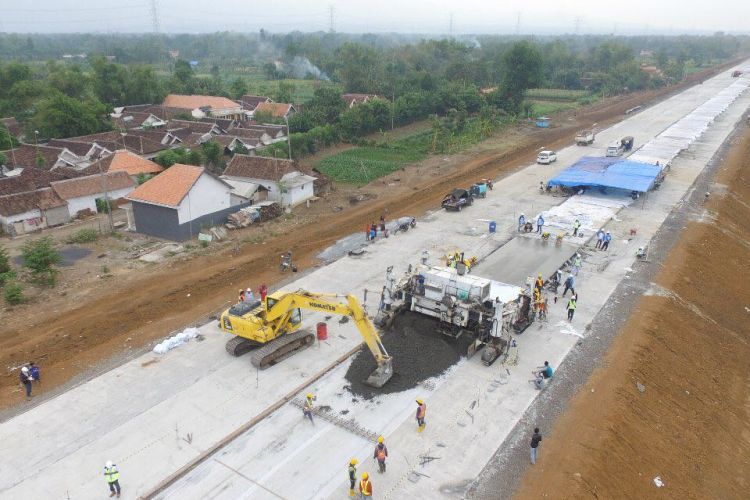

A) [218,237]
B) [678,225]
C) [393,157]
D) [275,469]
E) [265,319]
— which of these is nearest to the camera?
[275,469]

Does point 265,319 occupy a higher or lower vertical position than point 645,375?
higher

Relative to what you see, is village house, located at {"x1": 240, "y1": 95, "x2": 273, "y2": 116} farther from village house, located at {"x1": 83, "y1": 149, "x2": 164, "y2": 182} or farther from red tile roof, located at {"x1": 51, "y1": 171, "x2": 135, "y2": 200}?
red tile roof, located at {"x1": 51, "y1": 171, "x2": 135, "y2": 200}

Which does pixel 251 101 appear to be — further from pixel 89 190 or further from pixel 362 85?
pixel 89 190

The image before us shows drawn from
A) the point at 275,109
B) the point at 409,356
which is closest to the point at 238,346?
the point at 409,356

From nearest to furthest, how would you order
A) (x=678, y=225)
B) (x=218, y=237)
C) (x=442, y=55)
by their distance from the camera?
(x=218, y=237), (x=678, y=225), (x=442, y=55)

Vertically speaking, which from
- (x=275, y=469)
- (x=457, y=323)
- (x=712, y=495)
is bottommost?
(x=712, y=495)

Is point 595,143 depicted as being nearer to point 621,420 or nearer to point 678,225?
point 678,225

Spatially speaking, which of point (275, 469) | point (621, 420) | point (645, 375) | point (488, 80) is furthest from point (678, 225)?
point (488, 80)
